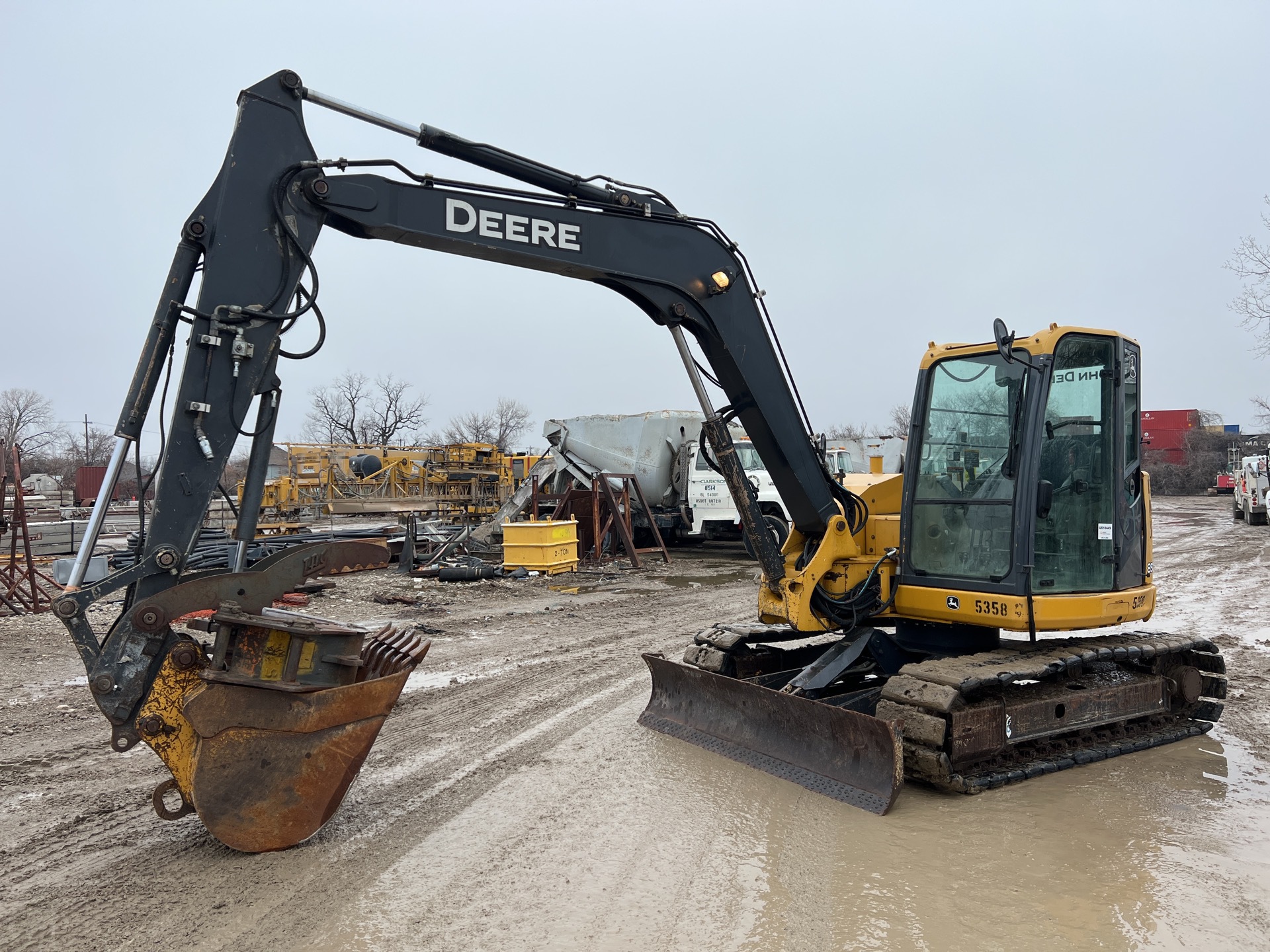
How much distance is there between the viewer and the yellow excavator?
12.4ft

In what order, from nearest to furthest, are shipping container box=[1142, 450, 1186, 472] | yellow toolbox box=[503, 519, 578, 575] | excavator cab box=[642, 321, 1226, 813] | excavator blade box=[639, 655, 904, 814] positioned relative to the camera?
excavator blade box=[639, 655, 904, 814] → excavator cab box=[642, 321, 1226, 813] → yellow toolbox box=[503, 519, 578, 575] → shipping container box=[1142, 450, 1186, 472]

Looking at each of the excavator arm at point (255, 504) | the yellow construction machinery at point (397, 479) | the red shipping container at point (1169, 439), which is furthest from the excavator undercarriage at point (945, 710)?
the red shipping container at point (1169, 439)

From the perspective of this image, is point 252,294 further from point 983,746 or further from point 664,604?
point 664,604

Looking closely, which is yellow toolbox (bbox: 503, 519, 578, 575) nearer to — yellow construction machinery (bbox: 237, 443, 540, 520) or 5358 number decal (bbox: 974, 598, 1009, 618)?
yellow construction machinery (bbox: 237, 443, 540, 520)

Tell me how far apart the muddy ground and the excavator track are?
0.15m

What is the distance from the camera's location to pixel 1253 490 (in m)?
24.6

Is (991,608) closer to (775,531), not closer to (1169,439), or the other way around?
(775,531)

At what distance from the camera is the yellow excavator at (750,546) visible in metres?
3.78

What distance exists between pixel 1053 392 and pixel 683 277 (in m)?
2.33

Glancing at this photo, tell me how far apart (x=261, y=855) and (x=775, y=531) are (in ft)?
12.6

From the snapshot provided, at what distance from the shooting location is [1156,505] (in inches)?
1400

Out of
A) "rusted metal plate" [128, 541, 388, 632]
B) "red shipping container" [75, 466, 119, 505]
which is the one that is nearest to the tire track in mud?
"rusted metal plate" [128, 541, 388, 632]

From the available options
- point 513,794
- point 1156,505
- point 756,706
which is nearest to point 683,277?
point 756,706

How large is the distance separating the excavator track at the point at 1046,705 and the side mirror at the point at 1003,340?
1.80 meters
